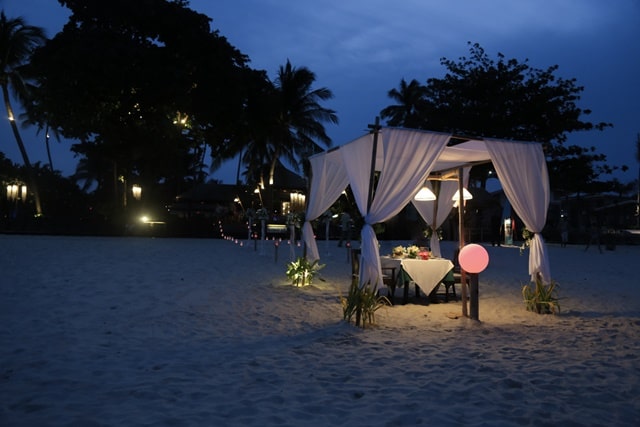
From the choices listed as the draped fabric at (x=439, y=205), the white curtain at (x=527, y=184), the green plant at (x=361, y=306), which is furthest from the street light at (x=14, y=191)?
the white curtain at (x=527, y=184)

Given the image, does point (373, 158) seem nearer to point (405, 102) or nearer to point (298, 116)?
point (298, 116)

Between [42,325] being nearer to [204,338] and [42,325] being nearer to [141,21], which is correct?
[204,338]

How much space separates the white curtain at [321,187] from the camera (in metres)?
8.70

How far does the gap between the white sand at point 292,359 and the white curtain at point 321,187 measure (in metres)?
1.14

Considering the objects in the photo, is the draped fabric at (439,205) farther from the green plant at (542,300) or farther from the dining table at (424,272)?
the green plant at (542,300)

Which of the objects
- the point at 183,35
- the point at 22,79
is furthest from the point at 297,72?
the point at 22,79

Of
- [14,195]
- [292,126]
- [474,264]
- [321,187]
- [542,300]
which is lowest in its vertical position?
[542,300]

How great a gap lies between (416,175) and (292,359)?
3295 millimetres

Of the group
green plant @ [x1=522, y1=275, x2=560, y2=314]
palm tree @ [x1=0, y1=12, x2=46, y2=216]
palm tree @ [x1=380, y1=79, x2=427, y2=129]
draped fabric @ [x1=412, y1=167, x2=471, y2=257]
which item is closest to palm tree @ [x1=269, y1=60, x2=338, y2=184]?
palm tree @ [x1=380, y1=79, x2=427, y2=129]

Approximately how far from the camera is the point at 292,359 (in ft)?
14.5

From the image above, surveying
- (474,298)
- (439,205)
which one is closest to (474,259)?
(474,298)

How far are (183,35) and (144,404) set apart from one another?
19.7m

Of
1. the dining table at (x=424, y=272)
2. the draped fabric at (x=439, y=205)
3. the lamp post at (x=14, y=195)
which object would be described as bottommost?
the dining table at (x=424, y=272)

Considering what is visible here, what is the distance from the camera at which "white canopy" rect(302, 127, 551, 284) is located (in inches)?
254
